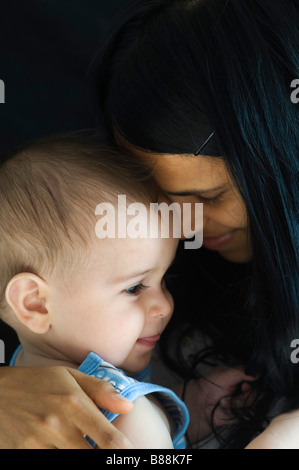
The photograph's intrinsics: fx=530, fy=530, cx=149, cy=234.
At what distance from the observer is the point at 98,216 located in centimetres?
94

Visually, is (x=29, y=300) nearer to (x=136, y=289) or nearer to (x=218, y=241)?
(x=136, y=289)

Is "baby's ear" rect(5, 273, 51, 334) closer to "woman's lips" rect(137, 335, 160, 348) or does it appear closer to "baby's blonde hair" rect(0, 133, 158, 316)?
"baby's blonde hair" rect(0, 133, 158, 316)

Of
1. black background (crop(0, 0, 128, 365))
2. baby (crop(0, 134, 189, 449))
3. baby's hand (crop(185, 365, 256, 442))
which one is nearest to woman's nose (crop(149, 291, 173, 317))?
baby (crop(0, 134, 189, 449))

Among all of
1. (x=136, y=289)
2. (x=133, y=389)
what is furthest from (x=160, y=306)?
(x=133, y=389)

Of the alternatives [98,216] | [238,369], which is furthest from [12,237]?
[238,369]

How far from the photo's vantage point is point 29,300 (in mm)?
958

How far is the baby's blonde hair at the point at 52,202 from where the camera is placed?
36.5 inches

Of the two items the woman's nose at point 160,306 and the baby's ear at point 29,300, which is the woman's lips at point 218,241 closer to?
the woman's nose at point 160,306

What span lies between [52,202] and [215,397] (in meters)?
0.65

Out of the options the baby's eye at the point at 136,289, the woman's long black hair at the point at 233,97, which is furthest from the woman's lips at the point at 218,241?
the baby's eye at the point at 136,289

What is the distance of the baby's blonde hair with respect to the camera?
93 centimetres

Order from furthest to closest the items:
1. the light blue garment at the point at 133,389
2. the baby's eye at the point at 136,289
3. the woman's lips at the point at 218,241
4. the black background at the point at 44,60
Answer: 1. the black background at the point at 44,60
2. the woman's lips at the point at 218,241
3. the baby's eye at the point at 136,289
4. the light blue garment at the point at 133,389

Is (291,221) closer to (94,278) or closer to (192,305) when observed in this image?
(94,278)

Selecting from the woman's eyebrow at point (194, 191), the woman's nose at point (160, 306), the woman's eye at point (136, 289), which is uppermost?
the woman's eyebrow at point (194, 191)
